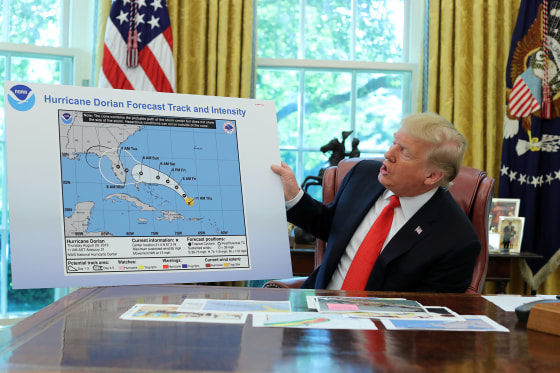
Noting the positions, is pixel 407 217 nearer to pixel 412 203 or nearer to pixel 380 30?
pixel 412 203

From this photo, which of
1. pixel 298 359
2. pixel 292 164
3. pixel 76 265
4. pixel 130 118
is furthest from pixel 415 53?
pixel 298 359

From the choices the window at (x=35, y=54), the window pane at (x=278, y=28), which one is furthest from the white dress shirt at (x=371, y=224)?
the window at (x=35, y=54)

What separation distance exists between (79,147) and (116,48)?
199 cm

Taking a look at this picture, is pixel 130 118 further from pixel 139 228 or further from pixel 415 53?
pixel 415 53

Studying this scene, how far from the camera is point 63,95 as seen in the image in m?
1.50

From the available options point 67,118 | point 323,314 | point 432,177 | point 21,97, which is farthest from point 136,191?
point 432,177

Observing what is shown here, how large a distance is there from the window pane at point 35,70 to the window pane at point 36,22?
0.41 feet

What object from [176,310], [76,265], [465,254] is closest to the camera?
[176,310]

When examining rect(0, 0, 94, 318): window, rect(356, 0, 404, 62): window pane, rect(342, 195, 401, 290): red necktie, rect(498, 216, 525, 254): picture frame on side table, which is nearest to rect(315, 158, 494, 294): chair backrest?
rect(342, 195, 401, 290): red necktie

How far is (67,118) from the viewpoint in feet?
4.88

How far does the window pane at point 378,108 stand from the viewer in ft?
12.6

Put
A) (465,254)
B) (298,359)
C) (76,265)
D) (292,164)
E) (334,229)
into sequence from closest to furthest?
1. (298,359)
2. (76,265)
3. (465,254)
4. (334,229)
5. (292,164)

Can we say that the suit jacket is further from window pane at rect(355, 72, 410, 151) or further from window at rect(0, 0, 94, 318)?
window at rect(0, 0, 94, 318)

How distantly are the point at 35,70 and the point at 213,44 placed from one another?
115cm
